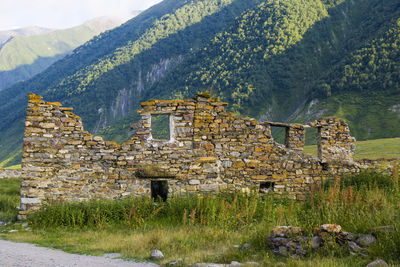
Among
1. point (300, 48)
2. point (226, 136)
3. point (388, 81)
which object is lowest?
point (226, 136)

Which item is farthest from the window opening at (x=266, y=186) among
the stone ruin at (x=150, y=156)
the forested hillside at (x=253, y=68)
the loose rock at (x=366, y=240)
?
the forested hillside at (x=253, y=68)

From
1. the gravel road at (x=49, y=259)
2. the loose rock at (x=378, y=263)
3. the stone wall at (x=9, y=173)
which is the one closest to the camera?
the loose rock at (x=378, y=263)

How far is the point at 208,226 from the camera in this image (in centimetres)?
698

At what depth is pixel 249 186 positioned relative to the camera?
975 centimetres

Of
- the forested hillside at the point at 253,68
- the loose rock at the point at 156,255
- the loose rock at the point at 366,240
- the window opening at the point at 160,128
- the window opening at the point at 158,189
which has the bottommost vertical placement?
the window opening at the point at 158,189

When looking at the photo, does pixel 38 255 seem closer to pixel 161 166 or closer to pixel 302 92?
pixel 161 166

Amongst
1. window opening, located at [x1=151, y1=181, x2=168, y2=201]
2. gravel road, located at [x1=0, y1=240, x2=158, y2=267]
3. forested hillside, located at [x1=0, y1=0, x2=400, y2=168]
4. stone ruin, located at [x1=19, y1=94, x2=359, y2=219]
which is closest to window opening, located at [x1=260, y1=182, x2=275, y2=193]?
stone ruin, located at [x1=19, y1=94, x2=359, y2=219]

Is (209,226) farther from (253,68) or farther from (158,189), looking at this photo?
(253,68)

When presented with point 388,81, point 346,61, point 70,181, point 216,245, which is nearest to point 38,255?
point 216,245

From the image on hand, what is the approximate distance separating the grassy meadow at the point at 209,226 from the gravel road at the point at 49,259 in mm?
327

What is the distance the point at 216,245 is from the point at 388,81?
87204mm

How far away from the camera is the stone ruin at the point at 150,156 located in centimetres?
934

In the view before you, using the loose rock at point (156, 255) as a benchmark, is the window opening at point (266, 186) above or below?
above

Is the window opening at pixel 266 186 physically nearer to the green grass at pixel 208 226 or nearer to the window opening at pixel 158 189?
the green grass at pixel 208 226
